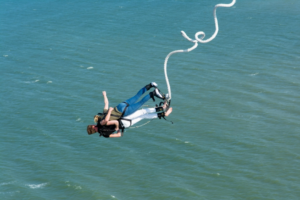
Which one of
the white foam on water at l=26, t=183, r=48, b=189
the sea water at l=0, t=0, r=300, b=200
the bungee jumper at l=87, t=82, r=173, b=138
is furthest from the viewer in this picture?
the sea water at l=0, t=0, r=300, b=200

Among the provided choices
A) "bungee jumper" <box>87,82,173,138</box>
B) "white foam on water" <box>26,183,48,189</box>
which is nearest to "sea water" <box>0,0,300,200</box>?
"white foam on water" <box>26,183,48,189</box>

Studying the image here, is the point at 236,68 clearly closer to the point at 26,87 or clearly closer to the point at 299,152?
the point at 299,152

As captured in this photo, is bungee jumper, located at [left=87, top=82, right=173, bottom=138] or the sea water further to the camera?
the sea water

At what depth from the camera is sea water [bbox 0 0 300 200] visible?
3578 centimetres

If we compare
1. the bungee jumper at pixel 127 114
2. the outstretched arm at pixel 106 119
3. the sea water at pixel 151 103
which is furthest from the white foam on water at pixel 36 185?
the outstretched arm at pixel 106 119

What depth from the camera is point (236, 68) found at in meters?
50.2

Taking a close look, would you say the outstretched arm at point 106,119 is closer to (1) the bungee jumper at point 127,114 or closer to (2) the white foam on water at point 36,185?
(1) the bungee jumper at point 127,114

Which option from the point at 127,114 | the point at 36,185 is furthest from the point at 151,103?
the point at 127,114

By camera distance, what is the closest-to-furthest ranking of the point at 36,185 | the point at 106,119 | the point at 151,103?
the point at 106,119 < the point at 36,185 < the point at 151,103

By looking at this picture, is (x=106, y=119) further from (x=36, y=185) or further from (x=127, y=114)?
(x=36, y=185)

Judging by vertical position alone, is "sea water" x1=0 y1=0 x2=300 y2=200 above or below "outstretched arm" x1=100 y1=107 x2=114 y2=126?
below

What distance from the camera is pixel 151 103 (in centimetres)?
4412

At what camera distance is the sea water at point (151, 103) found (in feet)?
117

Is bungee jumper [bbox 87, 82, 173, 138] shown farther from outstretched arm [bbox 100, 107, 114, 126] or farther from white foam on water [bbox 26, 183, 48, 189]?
white foam on water [bbox 26, 183, 48, 189]
